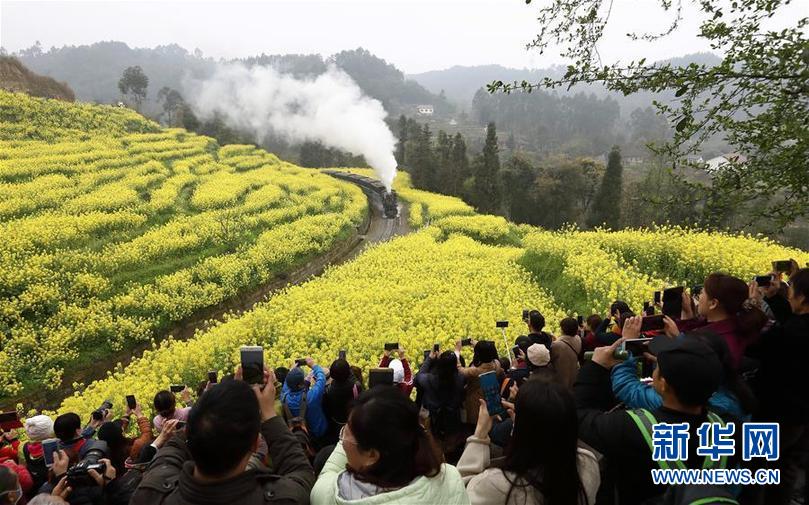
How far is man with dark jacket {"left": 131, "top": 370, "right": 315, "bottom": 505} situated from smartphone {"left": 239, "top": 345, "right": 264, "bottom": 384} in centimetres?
78

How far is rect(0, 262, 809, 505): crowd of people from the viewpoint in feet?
6.83

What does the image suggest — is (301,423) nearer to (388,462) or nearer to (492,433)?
(492,433)

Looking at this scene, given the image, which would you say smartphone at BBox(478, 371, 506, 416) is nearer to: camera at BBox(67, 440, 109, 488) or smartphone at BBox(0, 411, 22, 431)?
camera at BBox(67, 440, 109, 488)

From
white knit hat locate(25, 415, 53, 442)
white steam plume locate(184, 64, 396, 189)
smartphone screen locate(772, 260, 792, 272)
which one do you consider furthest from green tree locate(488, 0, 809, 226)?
white steam plume locate(184, 64, 396, 189)

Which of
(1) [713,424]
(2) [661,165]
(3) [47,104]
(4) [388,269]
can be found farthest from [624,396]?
(3) [47,104]

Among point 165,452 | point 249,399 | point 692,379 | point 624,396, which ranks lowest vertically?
point 165,452

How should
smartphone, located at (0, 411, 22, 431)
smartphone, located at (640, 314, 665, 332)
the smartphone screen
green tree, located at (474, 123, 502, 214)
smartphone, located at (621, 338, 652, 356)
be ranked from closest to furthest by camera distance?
smartphone, located at (621, 338, 652, 356), smartphone, located at (640, 314, 665, 332), smartphone, located at (0, 411, 22, 431), the smartphone screen, green tree, located at (474, 123, 502, 214)

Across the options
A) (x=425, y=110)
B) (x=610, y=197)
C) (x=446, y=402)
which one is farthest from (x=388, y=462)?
(x=425, y=110)

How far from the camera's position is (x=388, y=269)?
16.0 metres

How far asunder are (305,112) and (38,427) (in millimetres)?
70129

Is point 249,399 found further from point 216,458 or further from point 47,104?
point 47,104

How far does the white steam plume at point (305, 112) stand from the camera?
44.8 meters

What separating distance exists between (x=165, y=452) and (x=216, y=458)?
0.63m

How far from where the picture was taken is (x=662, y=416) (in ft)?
7.77
